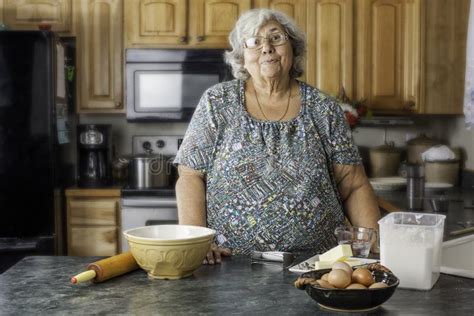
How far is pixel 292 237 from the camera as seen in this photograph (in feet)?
6.31

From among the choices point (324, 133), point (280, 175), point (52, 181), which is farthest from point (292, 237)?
point (52, 181)

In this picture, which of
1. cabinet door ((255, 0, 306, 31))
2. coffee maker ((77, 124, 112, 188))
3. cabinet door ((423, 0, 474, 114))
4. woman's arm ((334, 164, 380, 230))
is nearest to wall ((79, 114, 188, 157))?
coffee maker ((77, 124, 112, 188))

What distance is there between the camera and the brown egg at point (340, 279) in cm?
125

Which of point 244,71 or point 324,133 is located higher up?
point 244,71

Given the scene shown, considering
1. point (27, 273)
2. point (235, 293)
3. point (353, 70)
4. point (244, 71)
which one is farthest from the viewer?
point (353, 70)

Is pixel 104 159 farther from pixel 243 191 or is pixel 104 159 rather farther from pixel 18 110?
pixel 243 191

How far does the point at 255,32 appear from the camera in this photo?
2.12 m

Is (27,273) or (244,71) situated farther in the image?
(244,71)

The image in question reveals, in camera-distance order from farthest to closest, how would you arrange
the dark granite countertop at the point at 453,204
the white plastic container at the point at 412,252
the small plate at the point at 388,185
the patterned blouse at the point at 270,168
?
the small plate at the point at 388,185 → the dark granite countertop at the point at 453,204 → the patterned blouse at the point at 270,168 → the white plastic container at the point at 412,252

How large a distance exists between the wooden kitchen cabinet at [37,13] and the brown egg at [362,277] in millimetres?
3118

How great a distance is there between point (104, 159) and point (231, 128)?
2.23m

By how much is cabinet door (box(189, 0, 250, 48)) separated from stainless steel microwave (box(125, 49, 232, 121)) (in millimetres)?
100

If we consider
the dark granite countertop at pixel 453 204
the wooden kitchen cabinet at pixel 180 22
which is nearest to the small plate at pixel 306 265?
the dark granite countertop at pixel 453 204

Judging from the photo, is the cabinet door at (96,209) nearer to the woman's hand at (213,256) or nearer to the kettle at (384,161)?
the kettle at (384,161)
